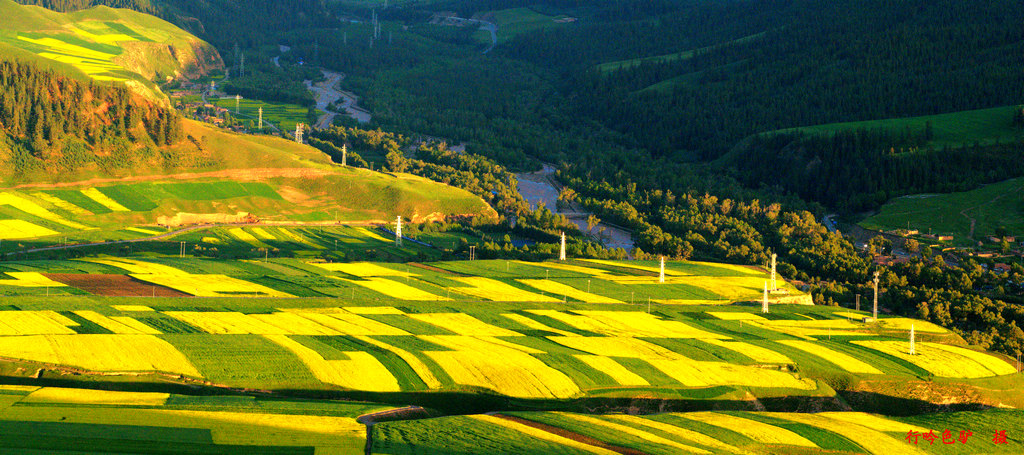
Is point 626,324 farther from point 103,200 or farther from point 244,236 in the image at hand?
point 103,200

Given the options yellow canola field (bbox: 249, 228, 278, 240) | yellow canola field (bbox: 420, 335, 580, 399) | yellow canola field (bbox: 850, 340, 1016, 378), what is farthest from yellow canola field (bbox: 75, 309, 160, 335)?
yellow canola field (bbox: 850, 340, 1016, 378)

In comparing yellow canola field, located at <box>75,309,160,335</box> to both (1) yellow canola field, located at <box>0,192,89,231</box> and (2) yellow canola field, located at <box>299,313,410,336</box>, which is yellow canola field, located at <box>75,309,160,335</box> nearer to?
(2) yellow canola field, located at <box>299,313,410,336</box>

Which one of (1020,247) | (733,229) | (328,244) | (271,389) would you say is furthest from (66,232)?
(1020,247)

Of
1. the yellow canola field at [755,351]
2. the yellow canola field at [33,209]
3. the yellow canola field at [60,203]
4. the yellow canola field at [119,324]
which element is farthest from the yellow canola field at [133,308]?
the yellow canola field at [60,203]

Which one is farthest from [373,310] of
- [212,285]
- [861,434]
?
[861,434]

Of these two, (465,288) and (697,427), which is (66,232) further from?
(697,427)
